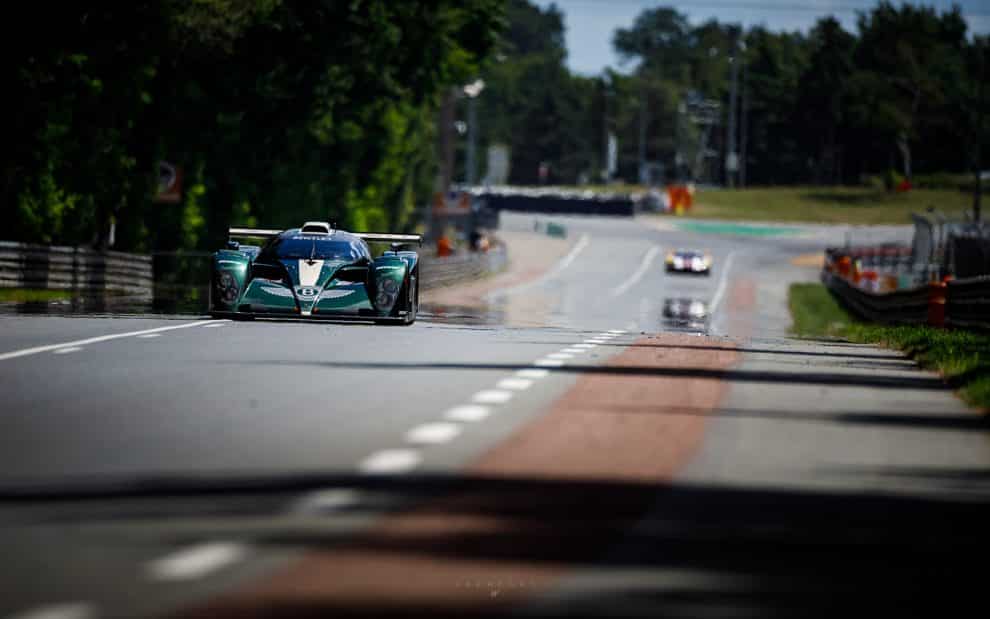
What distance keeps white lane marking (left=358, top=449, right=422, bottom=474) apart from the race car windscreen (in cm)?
1381

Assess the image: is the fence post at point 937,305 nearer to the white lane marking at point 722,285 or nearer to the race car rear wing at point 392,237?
the race car rear wing at point 392,237

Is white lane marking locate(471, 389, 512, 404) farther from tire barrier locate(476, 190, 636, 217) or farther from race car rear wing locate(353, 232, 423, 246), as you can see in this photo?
tire barrier locate(476, 190, 636, 217)

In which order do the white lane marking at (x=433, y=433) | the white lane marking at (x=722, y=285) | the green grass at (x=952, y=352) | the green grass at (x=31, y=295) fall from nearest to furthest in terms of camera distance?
1. the white lane marking at (x=433, y=433)
2. the green grass at (x=952, y=352)
3. the green grass at (x=31, y=295)
4. the white lane marking at (x=722, y=285)

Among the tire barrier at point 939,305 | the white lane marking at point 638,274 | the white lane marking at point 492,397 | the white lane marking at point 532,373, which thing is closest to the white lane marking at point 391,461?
the white lane marking at point 492,397

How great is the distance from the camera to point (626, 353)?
1875 cm

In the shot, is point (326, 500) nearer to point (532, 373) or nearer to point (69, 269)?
point (532, 373)

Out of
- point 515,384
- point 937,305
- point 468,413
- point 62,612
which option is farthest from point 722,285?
point 62,612

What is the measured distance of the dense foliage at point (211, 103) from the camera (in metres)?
41.8

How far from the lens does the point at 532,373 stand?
15750 millimetres

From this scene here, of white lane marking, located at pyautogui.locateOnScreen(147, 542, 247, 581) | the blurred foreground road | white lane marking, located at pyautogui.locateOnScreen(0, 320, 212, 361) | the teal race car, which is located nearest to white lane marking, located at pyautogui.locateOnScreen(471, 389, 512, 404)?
the blurred foreground road

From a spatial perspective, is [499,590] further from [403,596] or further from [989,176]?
[989,176]

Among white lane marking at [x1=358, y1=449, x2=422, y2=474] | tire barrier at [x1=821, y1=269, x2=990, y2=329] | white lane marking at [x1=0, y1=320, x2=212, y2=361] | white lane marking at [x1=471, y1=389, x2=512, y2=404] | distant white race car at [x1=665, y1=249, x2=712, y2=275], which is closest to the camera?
white lane marking at [x1=358, y1=449, x2=422, y2=474]

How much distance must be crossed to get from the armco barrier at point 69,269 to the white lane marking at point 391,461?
28112 mm

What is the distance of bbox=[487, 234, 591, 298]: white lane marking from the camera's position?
2609 inches
